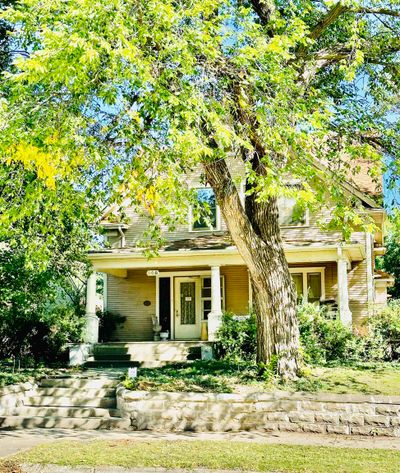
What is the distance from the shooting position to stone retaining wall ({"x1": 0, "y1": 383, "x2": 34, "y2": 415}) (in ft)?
38.2

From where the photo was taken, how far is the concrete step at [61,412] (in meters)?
11.1

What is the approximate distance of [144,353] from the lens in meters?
18.0

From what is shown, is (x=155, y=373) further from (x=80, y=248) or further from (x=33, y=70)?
(x=33, y=70)

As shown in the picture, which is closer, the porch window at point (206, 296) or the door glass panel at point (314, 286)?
the door glass panel at point (314, 286)

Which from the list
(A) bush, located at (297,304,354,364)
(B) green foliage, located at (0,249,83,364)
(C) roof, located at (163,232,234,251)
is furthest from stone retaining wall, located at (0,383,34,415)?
(C) roof, located at (163,232,234,251)

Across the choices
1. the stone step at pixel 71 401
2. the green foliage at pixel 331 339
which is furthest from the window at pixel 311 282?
the stone step at pixel 71 401

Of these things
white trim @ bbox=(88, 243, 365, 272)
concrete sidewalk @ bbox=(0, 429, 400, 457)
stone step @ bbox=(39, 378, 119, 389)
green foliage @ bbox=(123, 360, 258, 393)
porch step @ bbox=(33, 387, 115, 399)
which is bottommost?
concrete sidewalk @ bbox=(0, 429, 400, 457)

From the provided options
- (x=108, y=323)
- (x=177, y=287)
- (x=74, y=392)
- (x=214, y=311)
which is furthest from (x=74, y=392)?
(x=177, y=287)

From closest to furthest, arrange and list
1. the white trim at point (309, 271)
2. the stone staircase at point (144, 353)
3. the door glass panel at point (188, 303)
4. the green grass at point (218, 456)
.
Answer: the green grass at point (218, 456) < the stone staircase at point (144, 353) < the white trim at point (309, 271) < the door glass panel at point (188, 303)

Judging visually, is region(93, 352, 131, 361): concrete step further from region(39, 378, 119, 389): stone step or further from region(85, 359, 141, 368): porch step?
region(39, 378, 119, 389): stone step

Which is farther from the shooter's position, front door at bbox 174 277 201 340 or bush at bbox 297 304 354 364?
front door at bbox 174 277 201 340

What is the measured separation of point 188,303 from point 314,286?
14.6 feet

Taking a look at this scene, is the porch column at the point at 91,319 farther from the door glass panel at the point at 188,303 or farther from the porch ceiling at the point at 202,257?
the door glass panel at the point at 188,303

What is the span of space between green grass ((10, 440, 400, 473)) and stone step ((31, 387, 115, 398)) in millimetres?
3310
